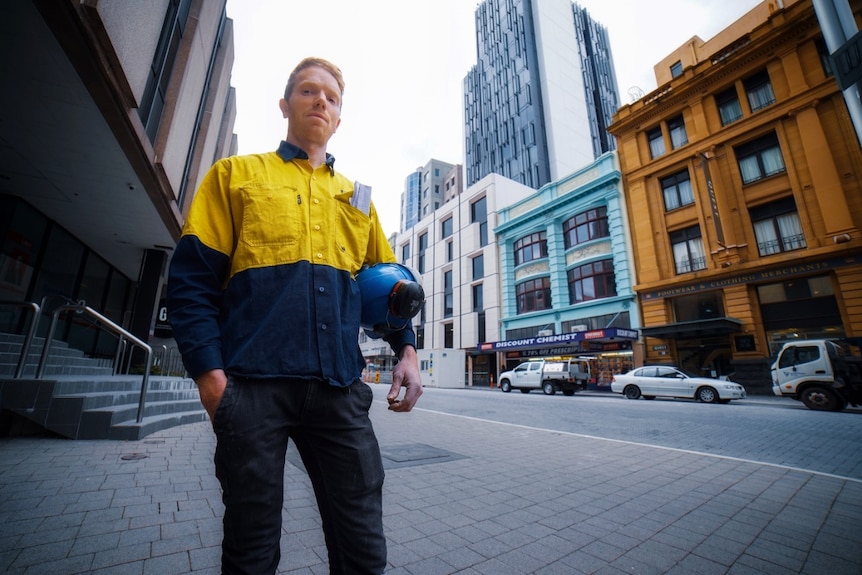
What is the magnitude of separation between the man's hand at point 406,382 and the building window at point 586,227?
25.9m

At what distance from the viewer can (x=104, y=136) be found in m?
5.90

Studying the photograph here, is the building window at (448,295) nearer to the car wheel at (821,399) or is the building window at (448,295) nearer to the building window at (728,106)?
the building window at (728,106)

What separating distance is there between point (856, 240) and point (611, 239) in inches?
412

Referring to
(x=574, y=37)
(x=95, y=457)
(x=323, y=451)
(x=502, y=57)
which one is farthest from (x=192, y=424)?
(x=574, y=37)

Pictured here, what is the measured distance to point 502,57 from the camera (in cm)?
5916

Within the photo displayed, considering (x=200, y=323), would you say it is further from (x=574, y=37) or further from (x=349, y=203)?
(x=574, y=37)

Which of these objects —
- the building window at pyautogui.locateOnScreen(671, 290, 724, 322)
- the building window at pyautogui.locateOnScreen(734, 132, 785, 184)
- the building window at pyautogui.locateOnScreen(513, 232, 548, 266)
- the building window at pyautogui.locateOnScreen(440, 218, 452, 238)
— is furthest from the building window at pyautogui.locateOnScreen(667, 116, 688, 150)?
the building window at pyautogui.locateOnScreen(440, 218, 452, 238)

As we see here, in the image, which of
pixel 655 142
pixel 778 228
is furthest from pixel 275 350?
pixel 655 142

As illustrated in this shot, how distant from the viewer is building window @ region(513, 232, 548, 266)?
94.7 feet

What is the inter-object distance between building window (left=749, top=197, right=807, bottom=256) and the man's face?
23176 mm

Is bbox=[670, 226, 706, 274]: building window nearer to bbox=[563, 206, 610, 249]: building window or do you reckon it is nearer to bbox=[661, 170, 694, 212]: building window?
bbox=[661, 170, 694, 212]: building window

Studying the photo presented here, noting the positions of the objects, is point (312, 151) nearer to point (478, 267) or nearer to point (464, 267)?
point (478, 267)

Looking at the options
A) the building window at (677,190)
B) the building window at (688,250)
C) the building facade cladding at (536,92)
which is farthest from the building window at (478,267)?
the building facade cladding at (536,92)

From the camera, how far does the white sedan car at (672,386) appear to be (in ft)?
44.1
